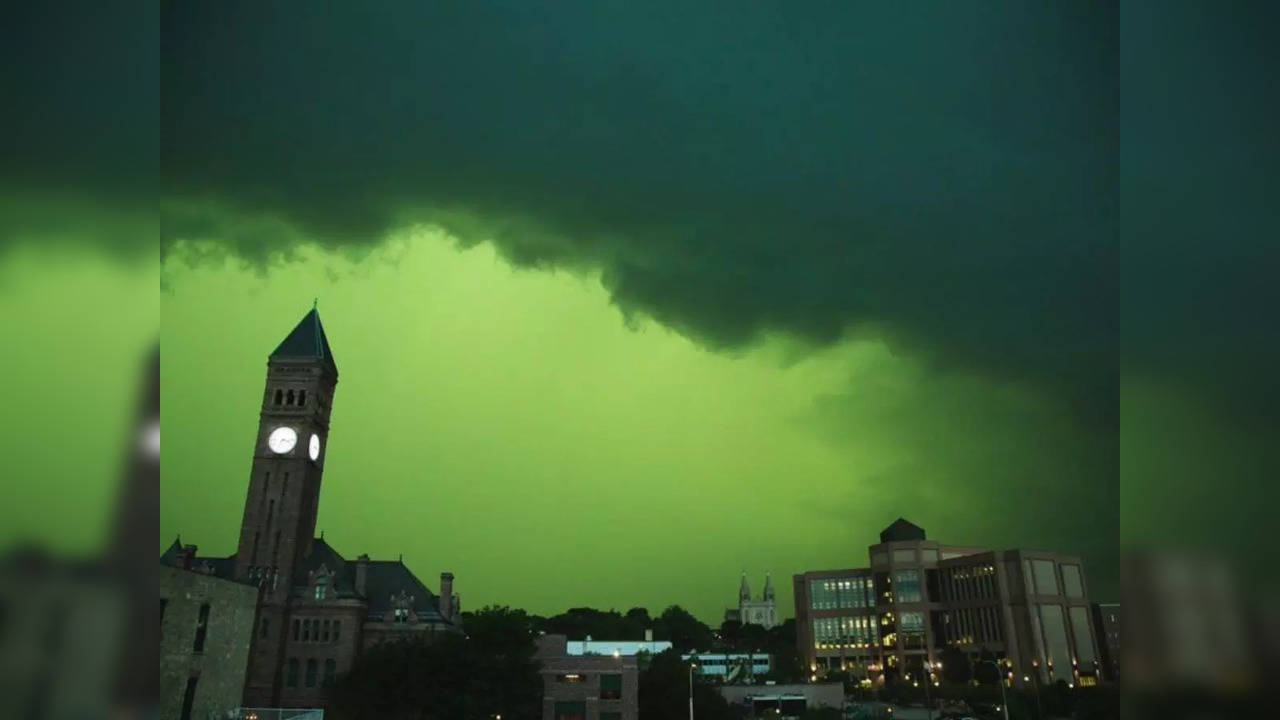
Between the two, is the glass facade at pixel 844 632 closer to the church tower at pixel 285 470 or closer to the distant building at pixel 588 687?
the distant building at pixel 588 687

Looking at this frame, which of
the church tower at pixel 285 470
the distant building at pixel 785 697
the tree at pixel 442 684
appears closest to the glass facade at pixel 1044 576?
the distant building at pixel 785 697

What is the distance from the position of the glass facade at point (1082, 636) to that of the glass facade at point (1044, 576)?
291 centimetres

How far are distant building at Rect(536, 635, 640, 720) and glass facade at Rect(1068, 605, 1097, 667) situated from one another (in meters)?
51.8

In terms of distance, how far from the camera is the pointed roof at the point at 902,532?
9369 cm

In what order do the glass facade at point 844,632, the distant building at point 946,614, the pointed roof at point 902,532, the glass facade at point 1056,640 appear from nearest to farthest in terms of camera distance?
the glass facade at point 1056,640
the distant building at point 946,614
the glass facade at point 844,632
the pointed roof at point 902,532

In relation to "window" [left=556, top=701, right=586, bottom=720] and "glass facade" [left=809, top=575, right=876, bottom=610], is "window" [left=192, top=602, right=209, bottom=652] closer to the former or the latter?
"window" [left=556, top=701, right=586, bottom=720]

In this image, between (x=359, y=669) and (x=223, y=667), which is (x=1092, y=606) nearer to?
(x=359, y=669)

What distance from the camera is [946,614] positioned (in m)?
80.1

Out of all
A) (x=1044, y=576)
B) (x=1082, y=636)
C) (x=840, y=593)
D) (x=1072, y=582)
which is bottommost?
(x=1082, y=636)

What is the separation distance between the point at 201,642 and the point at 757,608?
560ft

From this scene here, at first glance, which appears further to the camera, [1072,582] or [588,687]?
[1072,582]

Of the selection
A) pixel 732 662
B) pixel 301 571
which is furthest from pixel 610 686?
pixel 732 662

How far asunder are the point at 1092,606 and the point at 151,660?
90.2m

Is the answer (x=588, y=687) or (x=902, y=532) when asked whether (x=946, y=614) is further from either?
(x=588, y=687)
